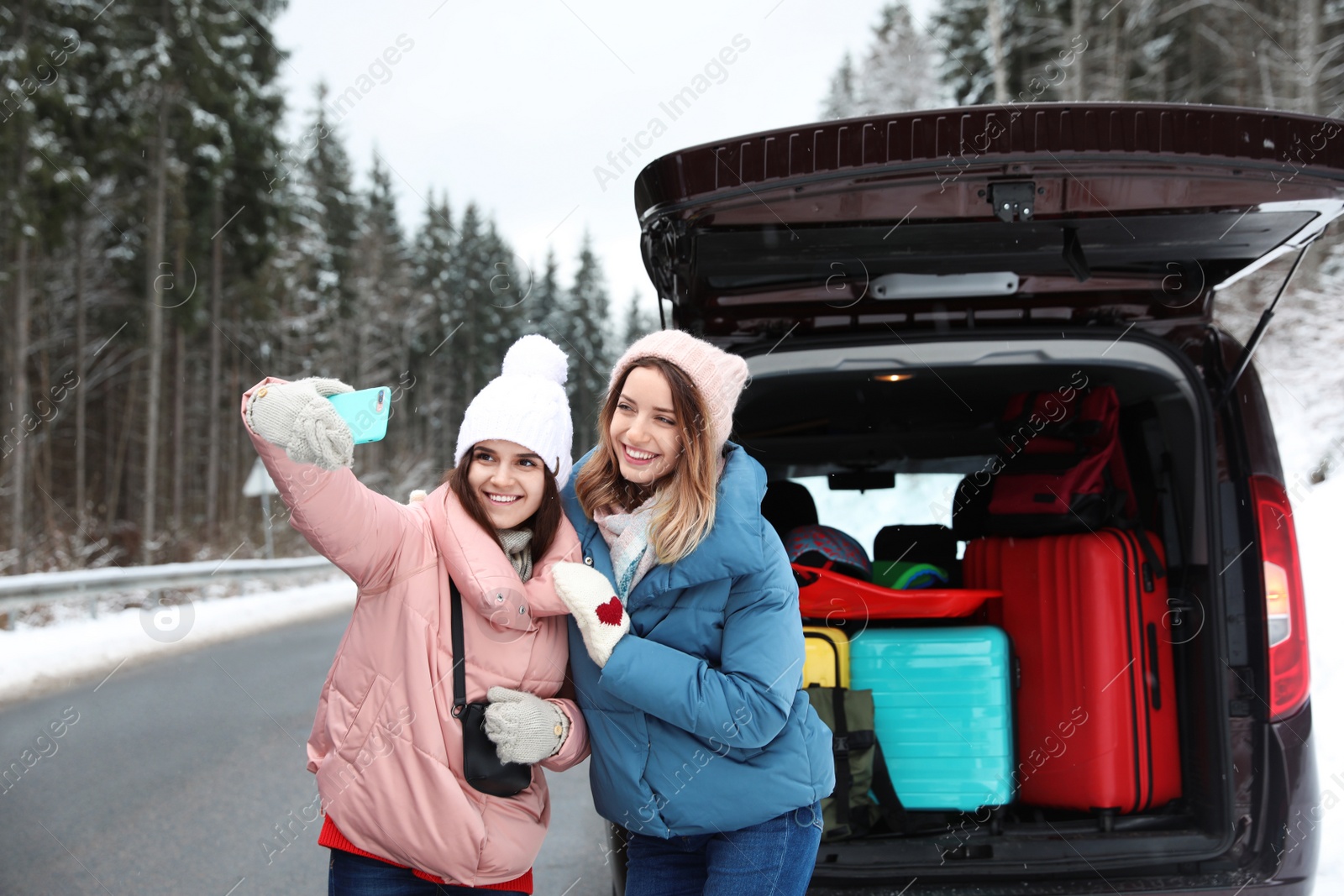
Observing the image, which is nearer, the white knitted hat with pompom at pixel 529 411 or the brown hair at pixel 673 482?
the brown hair at pixel 673 482

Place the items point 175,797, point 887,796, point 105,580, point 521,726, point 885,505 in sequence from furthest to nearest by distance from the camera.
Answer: point 105,580
point 175,797
point 885,505
point 887,796
point 521,726

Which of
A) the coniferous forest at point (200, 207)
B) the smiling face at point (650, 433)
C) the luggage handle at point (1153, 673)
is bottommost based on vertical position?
the luggage handle at point (1153, 673)

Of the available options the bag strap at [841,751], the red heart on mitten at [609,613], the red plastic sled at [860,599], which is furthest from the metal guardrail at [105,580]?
the red heart on mitten at [609,613]

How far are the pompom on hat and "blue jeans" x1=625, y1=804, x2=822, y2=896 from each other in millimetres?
758

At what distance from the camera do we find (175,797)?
15.2ft

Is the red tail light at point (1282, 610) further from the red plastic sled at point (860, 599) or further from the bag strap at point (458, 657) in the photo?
the bag strap at point (458, 657)

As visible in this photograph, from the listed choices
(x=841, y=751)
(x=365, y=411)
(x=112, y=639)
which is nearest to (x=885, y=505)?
(x=841, y=751)

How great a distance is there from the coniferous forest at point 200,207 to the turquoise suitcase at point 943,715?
9.86 feet

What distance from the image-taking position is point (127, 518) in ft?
91.7

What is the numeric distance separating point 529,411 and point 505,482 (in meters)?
0.16

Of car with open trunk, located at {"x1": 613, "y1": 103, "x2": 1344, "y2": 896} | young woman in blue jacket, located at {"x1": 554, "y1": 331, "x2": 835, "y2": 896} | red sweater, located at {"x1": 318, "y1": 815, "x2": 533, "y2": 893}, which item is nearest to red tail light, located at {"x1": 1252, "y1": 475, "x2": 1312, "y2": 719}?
car with open trunk, located at {"x1": 613, "y1": 103, "x2": 1344, "y2": 896}

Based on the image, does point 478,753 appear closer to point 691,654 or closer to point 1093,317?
point 691,654

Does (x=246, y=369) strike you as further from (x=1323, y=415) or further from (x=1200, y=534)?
(x=1200, y=534)

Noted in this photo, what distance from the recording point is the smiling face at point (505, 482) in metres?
2.00
